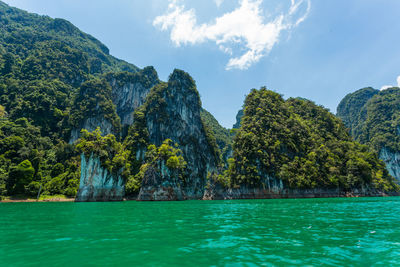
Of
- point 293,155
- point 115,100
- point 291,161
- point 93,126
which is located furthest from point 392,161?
point 115,100

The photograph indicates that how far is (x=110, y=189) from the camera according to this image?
1919 inches

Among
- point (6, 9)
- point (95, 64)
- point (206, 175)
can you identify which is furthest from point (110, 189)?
point (6, 9)

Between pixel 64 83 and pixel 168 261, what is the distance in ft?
349

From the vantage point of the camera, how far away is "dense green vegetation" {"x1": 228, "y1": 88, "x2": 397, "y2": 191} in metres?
52.4

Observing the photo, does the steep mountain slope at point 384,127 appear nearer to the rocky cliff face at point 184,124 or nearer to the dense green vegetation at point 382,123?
the dense green vegetation at point 382,123

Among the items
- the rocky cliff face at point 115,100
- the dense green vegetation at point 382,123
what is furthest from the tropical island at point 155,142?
the dense green vegetation at point 382,123

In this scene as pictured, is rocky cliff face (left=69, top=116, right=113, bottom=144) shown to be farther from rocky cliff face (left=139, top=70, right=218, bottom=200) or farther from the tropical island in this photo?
rocky cliff face (left=139, top=70, right=218, bottom=200)

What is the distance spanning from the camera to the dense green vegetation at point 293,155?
52.4m

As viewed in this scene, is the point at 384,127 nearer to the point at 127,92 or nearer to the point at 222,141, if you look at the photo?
the point at 222,141

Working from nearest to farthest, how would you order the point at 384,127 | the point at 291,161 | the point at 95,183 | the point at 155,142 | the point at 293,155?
the point at 95,183 → the point at 291,161 → the point at 293,155 → the point at 155,142 → the point at 384,127

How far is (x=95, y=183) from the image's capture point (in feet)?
151

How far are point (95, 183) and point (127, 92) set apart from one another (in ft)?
190

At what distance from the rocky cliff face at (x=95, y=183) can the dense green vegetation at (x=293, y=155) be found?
31.8 m

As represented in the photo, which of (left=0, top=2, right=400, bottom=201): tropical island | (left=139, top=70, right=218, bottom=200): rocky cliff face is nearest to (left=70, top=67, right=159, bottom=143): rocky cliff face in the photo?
(left=0, top=2, right=400, bottom=201): tropical island
